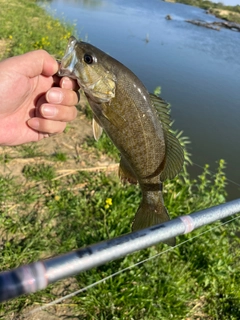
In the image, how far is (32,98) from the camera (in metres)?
2.38

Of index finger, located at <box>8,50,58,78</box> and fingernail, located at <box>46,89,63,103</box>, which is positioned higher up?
index finger, located at <box>8,50,58,78</box>

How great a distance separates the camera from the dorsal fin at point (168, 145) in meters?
1.76

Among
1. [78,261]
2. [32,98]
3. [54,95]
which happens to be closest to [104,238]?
[32,98]

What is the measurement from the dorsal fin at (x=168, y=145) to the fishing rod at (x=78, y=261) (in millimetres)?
478

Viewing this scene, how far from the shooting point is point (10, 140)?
7.81ft

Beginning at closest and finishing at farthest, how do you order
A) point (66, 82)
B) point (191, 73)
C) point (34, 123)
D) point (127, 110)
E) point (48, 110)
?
point (127, 110) < point (66, 82) < point (48, 110) < point (34, 123) < point (191, 73)

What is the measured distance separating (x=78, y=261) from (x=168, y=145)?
953 mm

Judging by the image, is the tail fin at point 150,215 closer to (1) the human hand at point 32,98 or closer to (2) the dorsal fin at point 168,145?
(2) the dorsal fin at point 168,145

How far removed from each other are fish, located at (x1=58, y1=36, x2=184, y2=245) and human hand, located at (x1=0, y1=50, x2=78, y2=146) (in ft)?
0.86

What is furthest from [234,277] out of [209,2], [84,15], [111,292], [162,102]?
[209,2]

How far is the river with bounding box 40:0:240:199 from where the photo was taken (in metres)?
7.20

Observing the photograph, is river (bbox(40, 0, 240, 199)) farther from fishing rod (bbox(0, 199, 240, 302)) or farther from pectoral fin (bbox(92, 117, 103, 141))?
fishing rod (bbox(0, 199, 240, 302))

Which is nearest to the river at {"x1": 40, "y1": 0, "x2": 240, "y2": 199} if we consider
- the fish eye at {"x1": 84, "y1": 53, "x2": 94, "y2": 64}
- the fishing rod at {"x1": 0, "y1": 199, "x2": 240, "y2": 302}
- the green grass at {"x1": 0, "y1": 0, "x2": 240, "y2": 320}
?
the green grass at {"x1": 0, "y1": 0, "x2": 240, "y2": 320}

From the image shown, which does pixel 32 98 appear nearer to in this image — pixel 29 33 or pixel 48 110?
pixel 48 110
